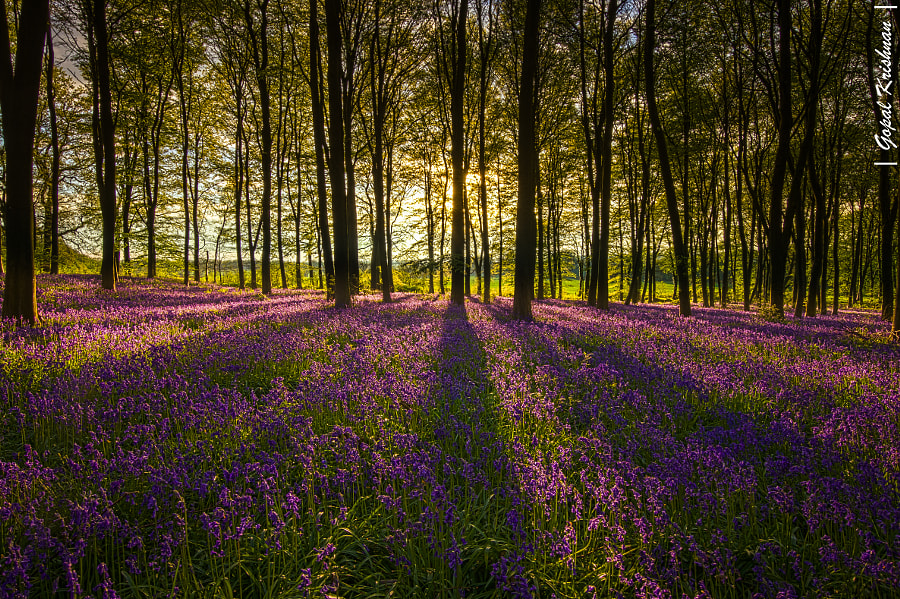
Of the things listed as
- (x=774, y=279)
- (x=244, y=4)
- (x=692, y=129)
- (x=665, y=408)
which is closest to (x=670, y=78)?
(x=692, y=129)

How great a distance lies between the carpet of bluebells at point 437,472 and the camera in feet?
7.20

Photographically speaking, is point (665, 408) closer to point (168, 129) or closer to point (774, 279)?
point (774, 279)

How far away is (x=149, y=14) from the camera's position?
1950cm

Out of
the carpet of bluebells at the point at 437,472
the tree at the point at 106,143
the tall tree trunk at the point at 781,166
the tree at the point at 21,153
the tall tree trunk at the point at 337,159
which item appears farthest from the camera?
the tall tree trunk at the point at 781,166

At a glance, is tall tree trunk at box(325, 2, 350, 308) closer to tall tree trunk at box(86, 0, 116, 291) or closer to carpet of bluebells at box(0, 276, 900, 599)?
carpet of bluebells at box(0, 276, 900, 599)

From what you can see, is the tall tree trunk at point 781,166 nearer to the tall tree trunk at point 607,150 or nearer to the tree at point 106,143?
the tall tree trunk at point 607,150

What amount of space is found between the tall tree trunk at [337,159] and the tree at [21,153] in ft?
24.4

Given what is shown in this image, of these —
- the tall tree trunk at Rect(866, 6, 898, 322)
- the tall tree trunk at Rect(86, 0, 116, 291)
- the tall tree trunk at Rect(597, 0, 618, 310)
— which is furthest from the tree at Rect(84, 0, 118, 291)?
the tall tree trunk at Rect(866, 6, 898, 322)

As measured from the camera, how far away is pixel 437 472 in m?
3.27

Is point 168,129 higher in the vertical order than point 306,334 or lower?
higher

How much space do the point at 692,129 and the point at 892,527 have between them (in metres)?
30.4

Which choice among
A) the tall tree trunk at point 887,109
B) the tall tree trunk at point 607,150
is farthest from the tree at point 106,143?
the tall tree trunk at point 887,109

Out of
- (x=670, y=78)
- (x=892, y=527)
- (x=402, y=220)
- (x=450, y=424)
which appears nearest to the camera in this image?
(x=892, y=527)

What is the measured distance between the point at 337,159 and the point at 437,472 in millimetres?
13627
